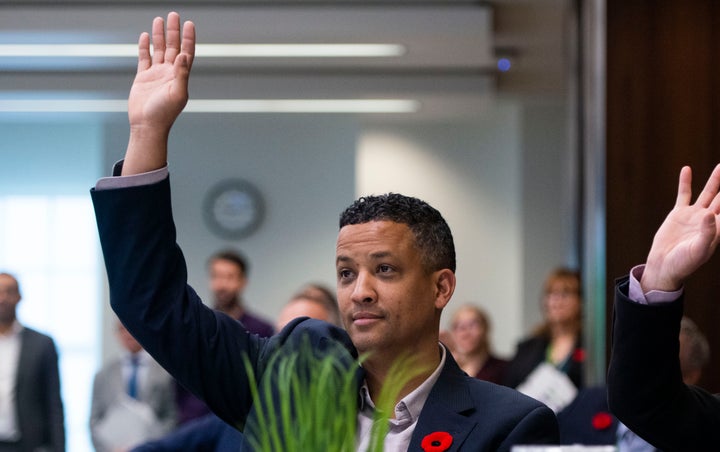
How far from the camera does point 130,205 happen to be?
1641 millimetres

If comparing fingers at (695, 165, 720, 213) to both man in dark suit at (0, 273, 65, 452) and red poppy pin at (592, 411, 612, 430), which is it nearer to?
red poppy pin at (592, 411, 612, 430)

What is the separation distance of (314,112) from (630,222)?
605 cm

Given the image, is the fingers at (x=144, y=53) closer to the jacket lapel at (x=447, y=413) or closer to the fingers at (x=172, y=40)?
the fingers at (x=172, y=40)

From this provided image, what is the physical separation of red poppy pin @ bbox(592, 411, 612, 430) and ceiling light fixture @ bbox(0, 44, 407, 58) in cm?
518

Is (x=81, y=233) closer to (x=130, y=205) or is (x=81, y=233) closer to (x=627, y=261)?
(x=627, y=261)

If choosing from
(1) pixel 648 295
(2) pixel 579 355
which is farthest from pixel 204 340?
(2) pixel 579 355

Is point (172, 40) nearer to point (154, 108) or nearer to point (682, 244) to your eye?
point (154, 108)

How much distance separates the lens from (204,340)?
174 cm

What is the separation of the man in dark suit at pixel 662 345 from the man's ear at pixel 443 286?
0.31 m

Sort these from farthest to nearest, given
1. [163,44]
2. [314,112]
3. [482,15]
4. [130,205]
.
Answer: [314,112] < [482,15] < [163,44] < [130,205]

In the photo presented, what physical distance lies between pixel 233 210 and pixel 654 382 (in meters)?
9.62

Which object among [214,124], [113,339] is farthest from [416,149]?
[113,339]

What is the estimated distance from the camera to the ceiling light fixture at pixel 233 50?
8.29m

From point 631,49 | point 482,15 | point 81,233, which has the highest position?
point 482,15
